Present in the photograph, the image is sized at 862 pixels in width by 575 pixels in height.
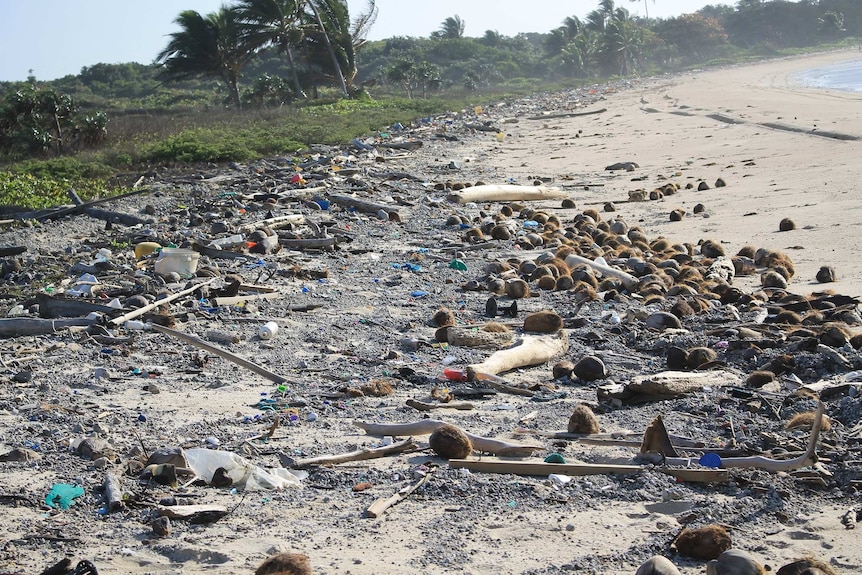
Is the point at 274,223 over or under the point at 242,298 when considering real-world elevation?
over

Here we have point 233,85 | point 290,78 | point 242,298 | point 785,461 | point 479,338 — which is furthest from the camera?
point 290,78

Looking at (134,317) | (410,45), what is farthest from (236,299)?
(410,45)

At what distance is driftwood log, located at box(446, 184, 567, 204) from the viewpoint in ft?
41.0

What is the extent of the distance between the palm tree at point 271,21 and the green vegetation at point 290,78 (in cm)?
7

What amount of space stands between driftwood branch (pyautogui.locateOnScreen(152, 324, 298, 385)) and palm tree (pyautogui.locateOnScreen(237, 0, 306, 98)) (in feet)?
108

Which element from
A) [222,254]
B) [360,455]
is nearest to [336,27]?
[222,254]

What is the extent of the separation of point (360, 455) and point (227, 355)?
1.72 metres

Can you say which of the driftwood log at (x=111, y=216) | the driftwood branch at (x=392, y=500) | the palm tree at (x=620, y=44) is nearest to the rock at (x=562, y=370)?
the driftwood branch at (x=392, y=500)

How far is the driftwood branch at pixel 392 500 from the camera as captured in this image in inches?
117

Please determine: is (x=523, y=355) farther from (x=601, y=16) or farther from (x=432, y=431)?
(x=601, y=16)

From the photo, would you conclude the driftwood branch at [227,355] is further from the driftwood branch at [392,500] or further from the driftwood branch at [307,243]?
the driftwood branch at [307,243]

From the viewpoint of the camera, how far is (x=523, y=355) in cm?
505

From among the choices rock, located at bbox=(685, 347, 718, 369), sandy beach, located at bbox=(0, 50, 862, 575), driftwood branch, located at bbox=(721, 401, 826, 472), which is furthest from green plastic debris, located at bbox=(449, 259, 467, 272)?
driftwood branch, located at bbox=(721, 401, 826, 472)

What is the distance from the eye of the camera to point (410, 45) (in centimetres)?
8588
